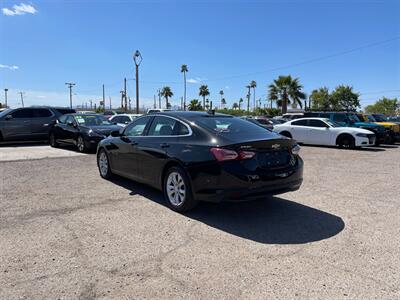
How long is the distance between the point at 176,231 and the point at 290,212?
1.89 m

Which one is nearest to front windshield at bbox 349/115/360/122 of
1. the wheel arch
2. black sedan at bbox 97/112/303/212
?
black sedan at bbox 97/112/303/212

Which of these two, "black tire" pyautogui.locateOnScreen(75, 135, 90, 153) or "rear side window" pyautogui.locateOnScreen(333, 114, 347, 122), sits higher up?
"rear side window" pyautogui.locateOnScreen(333, 114, 347, 122)

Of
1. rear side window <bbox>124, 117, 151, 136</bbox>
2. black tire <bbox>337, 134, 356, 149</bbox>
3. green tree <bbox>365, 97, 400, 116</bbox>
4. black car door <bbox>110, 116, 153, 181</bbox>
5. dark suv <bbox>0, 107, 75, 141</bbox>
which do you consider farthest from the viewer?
green tree <bbox>365, 97, 400, 116</bbox>

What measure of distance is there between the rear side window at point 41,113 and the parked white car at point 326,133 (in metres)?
11.6

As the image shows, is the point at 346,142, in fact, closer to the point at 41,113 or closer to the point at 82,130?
the point at 82,130

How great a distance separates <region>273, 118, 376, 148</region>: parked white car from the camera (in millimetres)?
15242

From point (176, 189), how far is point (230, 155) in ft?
3.70

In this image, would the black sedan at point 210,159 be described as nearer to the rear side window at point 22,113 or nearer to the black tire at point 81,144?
the black tire at point 81,144

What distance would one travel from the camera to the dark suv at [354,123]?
16953mm

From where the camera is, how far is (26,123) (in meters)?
15.4

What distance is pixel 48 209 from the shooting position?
5320mm

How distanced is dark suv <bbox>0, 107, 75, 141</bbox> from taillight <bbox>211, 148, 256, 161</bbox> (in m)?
13.3

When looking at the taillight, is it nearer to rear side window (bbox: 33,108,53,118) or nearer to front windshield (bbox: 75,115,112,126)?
front windshield (bbox: 75,115,112,126)

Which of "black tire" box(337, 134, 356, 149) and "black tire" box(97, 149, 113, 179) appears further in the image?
"black tire" box(337, 134, 356, 149)
